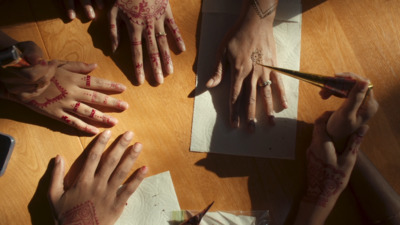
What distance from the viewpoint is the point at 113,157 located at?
0.83m

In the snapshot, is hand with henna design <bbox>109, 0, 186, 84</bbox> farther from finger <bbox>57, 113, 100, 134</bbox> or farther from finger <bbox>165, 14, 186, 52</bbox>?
finger <bbox>57, 113, 100, 134</bbox>

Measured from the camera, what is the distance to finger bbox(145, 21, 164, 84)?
0.87 meters

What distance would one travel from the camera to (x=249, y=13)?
880mm

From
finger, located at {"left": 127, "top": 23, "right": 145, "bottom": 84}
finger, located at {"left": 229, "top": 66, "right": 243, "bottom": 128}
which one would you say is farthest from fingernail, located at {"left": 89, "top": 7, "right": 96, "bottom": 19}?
finger, located at {"left": 229, "top": 66, "right": 243, "bottom": 128}

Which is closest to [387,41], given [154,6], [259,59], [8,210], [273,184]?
[259,59]

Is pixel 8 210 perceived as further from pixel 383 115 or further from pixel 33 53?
pixel 383 115

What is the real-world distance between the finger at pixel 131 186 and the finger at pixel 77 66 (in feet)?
1.08

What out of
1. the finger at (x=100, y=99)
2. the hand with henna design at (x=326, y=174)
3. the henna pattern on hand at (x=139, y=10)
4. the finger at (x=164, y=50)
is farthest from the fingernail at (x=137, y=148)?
the hand with henna design at (x=326, y=174)

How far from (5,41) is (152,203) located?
60 centimetres

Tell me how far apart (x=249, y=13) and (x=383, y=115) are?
19.5 inches

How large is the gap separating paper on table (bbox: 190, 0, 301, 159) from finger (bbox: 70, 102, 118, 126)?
9.5 inches

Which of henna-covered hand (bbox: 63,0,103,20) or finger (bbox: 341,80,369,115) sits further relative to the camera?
henna-covered hand (bbox: 63,0,103,20)

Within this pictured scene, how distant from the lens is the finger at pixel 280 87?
869 mm

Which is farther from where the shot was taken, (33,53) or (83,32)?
(83,32)
